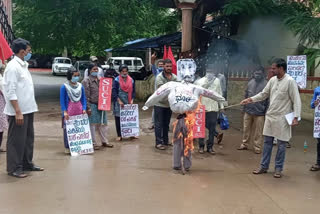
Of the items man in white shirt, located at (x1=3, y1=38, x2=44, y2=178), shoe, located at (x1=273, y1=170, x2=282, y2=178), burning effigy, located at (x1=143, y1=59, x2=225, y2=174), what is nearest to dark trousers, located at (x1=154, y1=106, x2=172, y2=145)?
burning effigy, located at (x1=143, y1=59, x2=225, y2=174)

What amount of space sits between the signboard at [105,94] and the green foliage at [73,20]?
6.95 metres

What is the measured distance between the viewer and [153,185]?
547 cm

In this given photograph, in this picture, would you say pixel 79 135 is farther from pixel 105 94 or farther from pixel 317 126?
pixel 317 126

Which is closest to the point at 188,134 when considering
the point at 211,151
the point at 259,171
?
the point at 259,171

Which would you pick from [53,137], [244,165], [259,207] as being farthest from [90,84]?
[259,207]

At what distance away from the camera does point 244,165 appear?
679 centimetres

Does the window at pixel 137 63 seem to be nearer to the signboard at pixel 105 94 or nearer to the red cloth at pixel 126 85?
the red cloth at pixel 126 85

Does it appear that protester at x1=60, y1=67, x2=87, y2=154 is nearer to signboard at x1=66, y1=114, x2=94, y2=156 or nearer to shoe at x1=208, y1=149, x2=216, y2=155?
signboard at x1=66, y1=114, x2=94, y2=156

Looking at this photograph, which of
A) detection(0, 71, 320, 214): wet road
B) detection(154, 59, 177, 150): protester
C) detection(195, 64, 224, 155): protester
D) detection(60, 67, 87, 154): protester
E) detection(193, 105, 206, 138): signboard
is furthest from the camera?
detection(154, 59, 177, 150): protester

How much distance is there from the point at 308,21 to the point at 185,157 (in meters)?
4.49

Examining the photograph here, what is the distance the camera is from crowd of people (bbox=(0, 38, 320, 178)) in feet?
18.2

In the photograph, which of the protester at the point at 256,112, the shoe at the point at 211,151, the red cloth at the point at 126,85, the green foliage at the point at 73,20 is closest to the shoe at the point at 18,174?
the red cloth at the point at 126,85

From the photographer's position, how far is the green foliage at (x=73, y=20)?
1499 cm

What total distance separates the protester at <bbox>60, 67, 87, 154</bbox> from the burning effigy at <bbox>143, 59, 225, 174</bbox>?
1.45 meters
